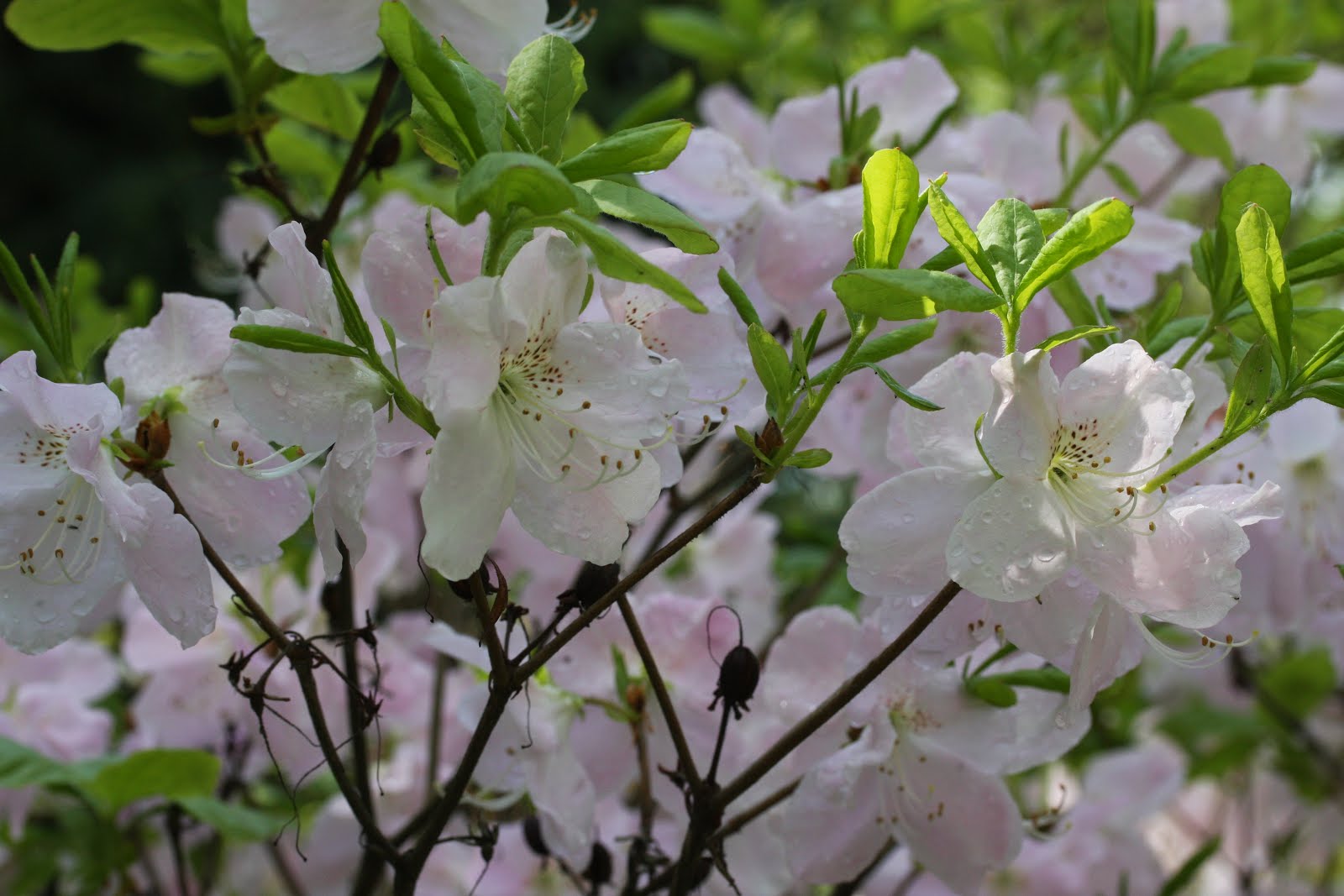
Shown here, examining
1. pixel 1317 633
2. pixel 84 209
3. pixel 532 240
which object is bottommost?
pixel 84 209

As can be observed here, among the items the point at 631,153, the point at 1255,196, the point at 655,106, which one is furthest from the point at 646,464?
the point at 655,106

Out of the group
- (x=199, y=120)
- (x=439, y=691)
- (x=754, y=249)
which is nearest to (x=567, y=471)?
(x=754, y=249)

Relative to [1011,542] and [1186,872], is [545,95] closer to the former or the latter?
[1011,542]

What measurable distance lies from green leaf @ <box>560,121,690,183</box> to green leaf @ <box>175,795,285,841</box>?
655 mm

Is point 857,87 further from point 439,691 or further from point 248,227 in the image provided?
point 248,227

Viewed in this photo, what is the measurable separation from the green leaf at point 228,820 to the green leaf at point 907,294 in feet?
2.24

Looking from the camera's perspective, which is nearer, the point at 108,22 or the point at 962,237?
the point at 962,237

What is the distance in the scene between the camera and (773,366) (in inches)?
26.8

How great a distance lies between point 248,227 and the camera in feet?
5.35

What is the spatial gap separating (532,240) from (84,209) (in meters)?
5.21

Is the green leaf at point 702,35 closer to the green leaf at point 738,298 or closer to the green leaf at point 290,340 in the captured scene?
the green leaf at point 738,298

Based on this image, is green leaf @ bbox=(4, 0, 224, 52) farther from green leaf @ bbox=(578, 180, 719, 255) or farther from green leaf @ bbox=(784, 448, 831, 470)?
green leaf @ bbox=(784, 448, 831, 470)

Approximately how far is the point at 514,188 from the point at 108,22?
562mm

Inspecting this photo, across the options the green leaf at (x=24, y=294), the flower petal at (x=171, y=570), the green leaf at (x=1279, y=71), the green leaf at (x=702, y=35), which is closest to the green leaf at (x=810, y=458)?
the flower petal at (x=171, y=570)
